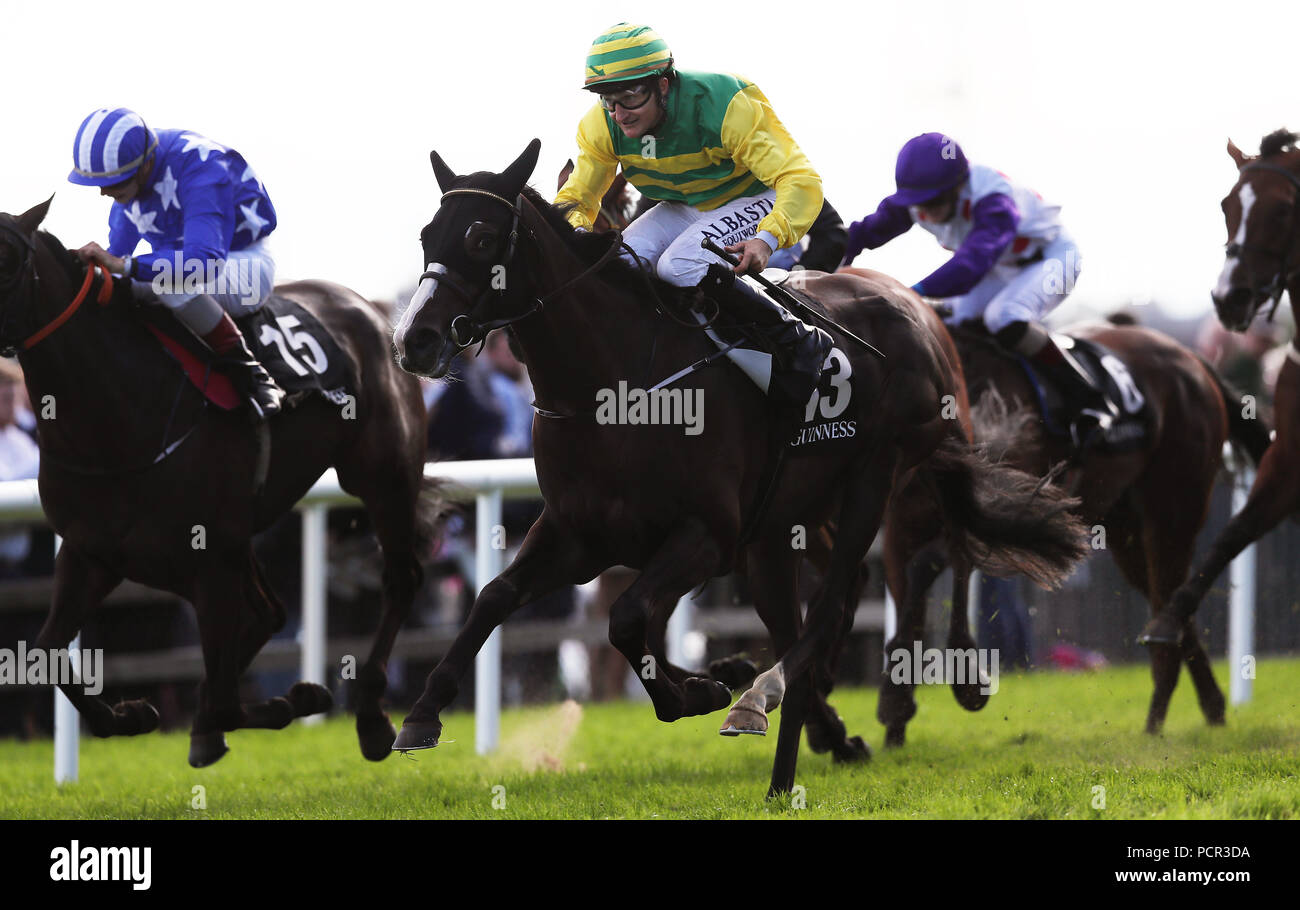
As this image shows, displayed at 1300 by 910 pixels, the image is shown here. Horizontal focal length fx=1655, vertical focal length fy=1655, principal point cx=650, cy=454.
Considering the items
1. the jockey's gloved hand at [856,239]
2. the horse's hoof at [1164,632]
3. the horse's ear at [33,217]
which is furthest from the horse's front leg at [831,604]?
the horse's ear at [33,217]

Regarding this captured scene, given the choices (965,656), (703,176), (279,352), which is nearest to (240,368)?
(279,352)

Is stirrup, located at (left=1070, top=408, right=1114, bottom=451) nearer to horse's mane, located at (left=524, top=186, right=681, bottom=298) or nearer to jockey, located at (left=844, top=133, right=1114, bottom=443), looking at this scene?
jockey, located at (left=844, top=133, right=1114, bottom=443)

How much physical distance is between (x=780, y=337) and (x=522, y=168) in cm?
95

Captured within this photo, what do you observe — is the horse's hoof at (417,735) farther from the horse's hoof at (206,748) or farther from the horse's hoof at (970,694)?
the horse's hoof at (970,694)

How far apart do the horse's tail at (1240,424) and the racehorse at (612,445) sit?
307cm

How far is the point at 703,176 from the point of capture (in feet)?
16.5

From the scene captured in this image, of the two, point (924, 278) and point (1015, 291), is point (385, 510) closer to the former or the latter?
point (924, 278)

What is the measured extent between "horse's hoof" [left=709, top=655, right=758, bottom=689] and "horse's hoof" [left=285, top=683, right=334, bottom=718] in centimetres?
140

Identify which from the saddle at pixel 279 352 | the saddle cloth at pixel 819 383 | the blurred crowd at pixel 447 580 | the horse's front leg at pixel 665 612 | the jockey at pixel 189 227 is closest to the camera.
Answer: the horse's front leg at pixel 665 612

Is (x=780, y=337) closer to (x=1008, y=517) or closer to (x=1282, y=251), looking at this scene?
(x=1008, y=517)

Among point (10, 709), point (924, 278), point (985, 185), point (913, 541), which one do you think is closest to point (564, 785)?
point (913, 541)

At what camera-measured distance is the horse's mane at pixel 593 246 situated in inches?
182

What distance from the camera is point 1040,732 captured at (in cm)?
666

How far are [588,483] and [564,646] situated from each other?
5267 mm
